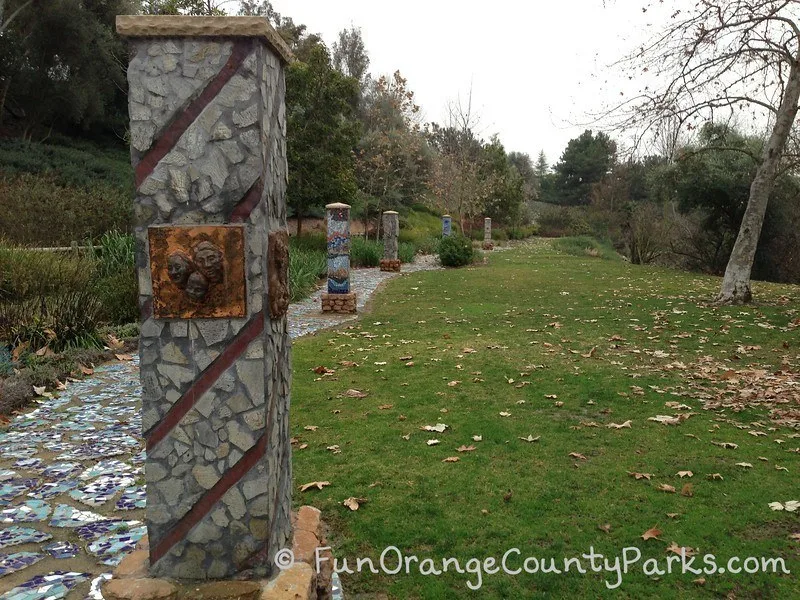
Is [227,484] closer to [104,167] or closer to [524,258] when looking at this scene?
[524,258]

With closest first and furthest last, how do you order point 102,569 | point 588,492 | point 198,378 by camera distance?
point 198,378, point 102,569, point 588,492

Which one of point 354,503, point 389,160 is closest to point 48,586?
point 354,503

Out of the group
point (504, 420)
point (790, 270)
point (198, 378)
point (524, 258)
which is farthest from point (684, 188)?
point (198, 378)

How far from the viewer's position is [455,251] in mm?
20469

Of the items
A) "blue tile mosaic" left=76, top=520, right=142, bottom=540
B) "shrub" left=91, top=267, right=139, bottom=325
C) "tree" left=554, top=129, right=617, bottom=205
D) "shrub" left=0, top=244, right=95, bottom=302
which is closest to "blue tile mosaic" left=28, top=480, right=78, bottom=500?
"blue tile mosaic" left=76, top=520, right=142, bottom=540

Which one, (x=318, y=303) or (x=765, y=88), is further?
(x=318, y=303)

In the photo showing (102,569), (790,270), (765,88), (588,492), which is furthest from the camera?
(790,270)

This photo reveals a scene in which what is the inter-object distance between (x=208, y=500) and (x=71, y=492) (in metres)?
2.16

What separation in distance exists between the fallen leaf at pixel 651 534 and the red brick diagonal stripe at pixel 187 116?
3.18 metres

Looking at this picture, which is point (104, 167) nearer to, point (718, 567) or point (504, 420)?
point (504, 420)

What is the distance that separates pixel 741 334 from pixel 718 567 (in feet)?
21.0

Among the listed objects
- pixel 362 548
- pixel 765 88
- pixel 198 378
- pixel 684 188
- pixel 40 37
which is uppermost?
pixel 40 37

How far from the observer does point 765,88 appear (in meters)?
10.8

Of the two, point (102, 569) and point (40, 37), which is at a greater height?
point (40, 37)
